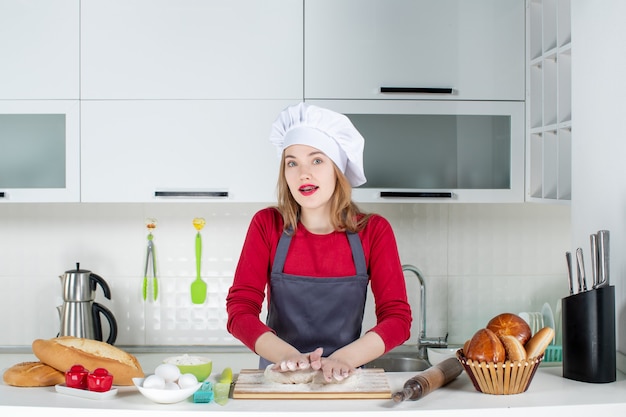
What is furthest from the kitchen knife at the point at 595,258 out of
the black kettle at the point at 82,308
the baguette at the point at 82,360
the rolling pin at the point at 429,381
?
the black kettle at the point at 82,308

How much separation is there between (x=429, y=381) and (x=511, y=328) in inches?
7.8

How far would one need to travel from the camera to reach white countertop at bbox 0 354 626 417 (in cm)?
132

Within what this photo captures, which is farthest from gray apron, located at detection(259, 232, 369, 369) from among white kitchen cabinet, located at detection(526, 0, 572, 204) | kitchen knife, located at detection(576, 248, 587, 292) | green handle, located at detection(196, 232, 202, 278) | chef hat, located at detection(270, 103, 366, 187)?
green handle, located at detection(196, 232, 202, 278)

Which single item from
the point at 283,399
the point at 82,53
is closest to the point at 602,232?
the point at 283,399

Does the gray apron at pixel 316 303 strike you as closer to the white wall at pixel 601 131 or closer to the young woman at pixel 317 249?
the young woman at pixel 317 249

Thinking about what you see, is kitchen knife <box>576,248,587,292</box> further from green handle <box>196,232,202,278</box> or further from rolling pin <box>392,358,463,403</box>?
green handle <box>196,232,202,278</box>

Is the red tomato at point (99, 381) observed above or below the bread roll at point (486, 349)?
below

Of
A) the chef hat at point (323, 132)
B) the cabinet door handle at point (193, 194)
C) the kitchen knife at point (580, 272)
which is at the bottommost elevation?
the kitchen knife at point (580, 272)

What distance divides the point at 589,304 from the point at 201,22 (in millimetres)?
1417

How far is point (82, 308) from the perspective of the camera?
2.51 m

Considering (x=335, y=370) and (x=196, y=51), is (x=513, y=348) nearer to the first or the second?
(x=335, y=370)

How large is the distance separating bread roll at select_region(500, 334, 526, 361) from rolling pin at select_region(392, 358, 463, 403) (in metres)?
0.13

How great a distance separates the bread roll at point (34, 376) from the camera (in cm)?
146

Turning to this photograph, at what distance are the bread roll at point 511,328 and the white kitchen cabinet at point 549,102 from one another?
2.28 ft
